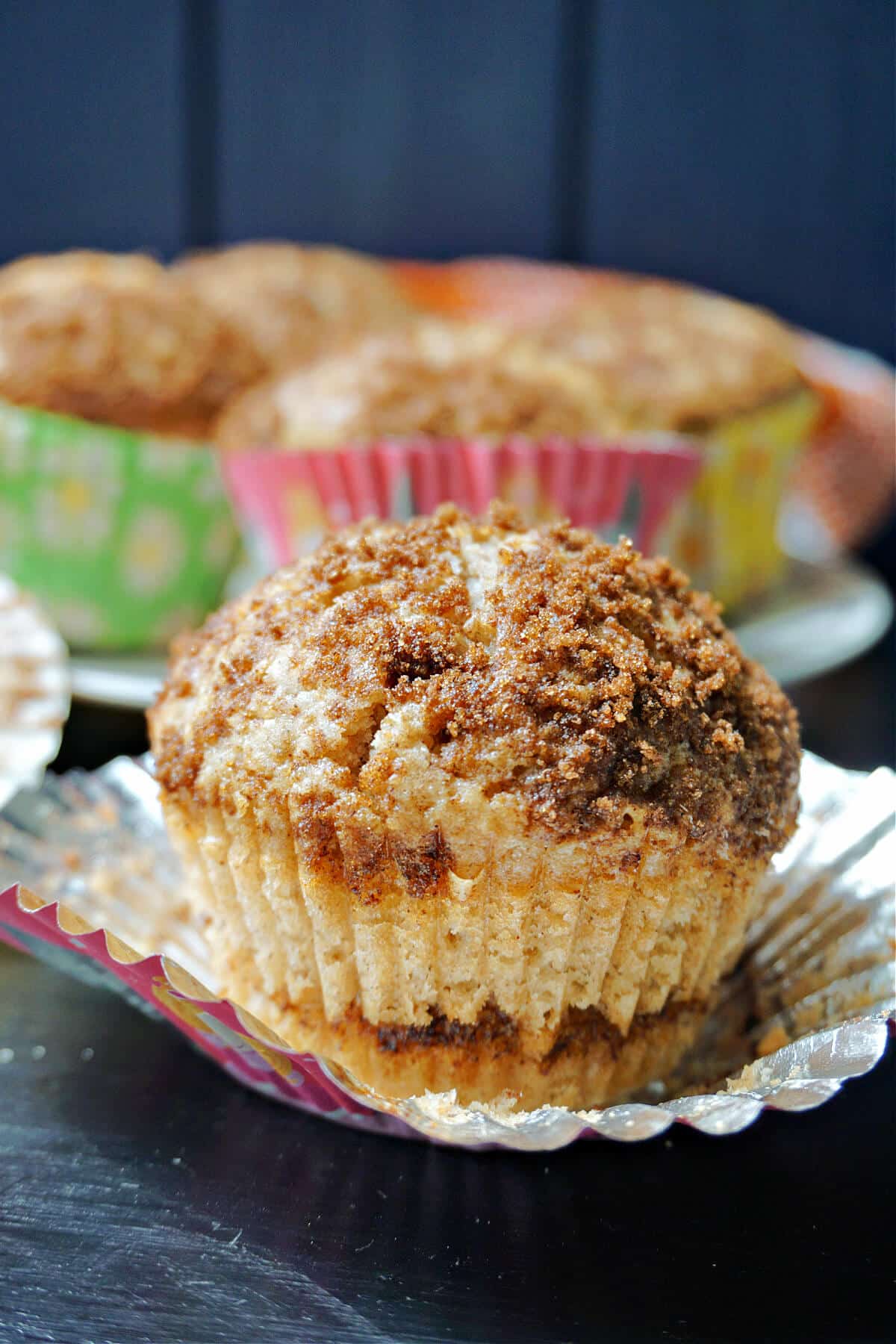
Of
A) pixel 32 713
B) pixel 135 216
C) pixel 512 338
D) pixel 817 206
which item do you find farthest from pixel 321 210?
pixel 32 713

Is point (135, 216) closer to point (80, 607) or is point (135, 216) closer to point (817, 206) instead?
point (817, 206)

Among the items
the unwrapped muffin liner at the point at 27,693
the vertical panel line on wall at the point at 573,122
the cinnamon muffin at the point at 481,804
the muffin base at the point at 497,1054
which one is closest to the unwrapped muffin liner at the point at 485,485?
the unwrapped muffin liner at the point at 27,693

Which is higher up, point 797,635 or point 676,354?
point 676,354

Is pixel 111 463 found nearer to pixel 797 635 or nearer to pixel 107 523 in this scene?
pixel 107 523

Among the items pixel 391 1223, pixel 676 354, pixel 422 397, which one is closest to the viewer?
pixel 391 1223

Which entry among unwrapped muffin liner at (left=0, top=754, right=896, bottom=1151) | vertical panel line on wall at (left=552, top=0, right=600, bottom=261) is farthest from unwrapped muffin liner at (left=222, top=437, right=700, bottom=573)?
vertical panel line on wall at (left=552, top=0, right=600, bottom=261)

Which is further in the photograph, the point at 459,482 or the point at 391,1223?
the point at 459,482

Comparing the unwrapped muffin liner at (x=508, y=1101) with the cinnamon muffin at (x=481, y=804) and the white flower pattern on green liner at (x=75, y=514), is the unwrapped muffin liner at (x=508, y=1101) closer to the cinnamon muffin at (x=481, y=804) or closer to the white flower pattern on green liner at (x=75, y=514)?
the cinnamon muffin at (x=481, y=804)

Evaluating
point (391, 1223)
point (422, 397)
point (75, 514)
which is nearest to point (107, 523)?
point (75, 514)
